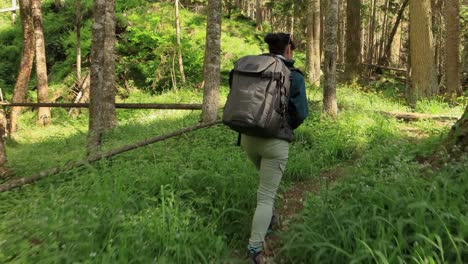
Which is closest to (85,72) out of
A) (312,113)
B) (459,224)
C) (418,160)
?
(312,113)

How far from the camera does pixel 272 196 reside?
147 inches

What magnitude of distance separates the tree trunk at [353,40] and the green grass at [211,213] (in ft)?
39.3

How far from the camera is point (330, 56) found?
8523 millimetres

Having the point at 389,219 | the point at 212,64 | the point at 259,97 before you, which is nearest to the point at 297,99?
the point at 259,97

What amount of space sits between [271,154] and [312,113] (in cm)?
562

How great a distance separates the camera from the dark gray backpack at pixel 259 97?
3430 mm

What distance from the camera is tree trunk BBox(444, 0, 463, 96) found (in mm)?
12594

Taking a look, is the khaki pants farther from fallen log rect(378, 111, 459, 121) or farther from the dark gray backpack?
fallen log rect(378, 111, 459, 121)

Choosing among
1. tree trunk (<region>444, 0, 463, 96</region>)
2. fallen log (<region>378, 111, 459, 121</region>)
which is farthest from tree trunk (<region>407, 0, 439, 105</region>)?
fallen log (<region>378, 111, 459, 121</region>)

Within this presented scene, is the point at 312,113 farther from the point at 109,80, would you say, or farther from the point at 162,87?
the point at 162,87

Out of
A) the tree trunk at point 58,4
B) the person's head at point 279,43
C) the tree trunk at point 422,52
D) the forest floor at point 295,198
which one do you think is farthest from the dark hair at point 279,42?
the tree trunk at point 58,4

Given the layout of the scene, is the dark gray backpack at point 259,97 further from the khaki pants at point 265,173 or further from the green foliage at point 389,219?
the green foliage at point 389,219

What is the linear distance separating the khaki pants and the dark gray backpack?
0.14 meters

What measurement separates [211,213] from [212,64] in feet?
16.1
